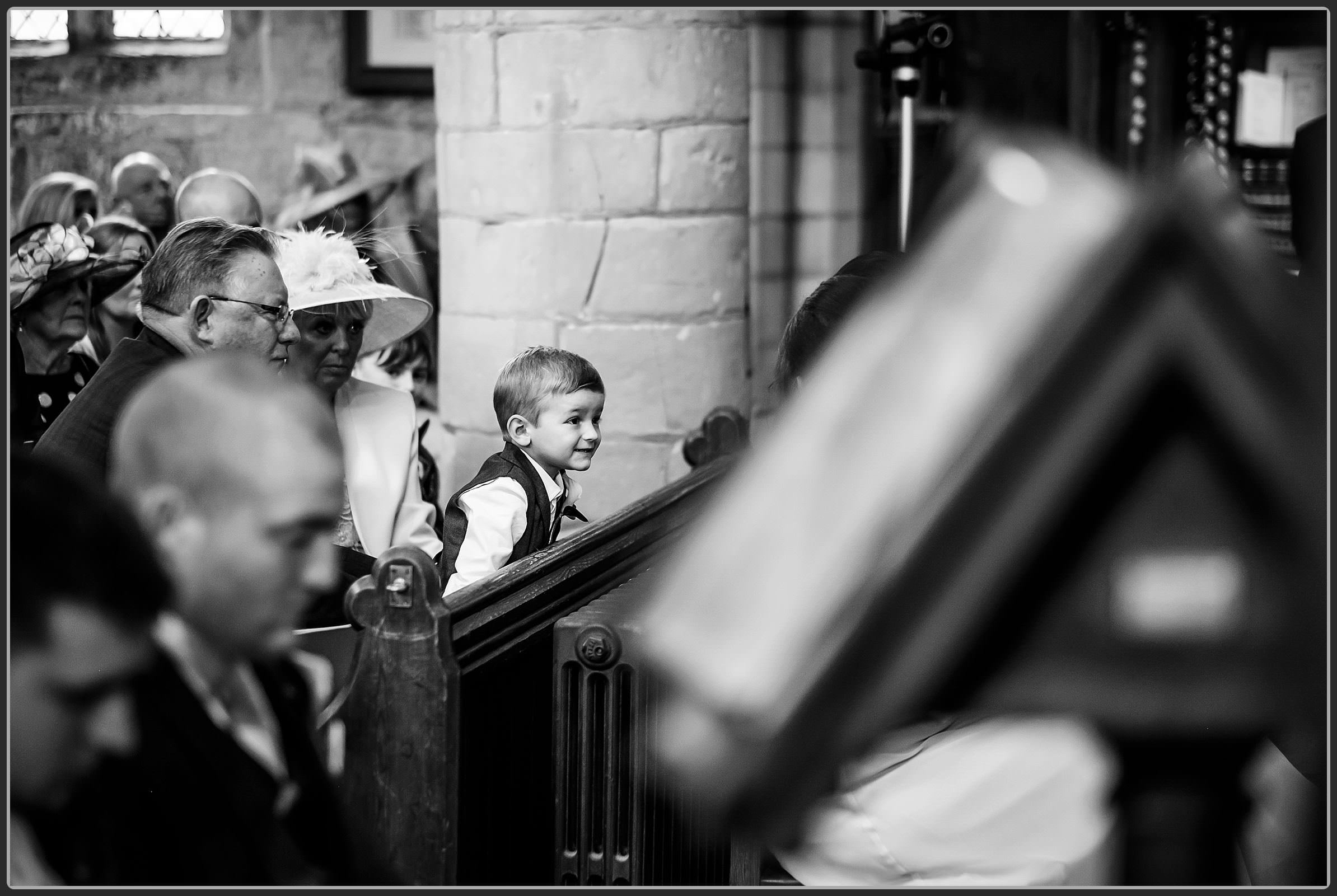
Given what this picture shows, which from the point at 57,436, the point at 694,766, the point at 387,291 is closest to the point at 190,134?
the point at 387,291

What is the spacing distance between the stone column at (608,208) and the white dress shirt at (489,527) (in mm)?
1076

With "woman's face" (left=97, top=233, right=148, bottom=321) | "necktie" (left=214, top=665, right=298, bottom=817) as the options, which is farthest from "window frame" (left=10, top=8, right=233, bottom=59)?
"necktie" (left=214, top=665, right=298, bottom=817)

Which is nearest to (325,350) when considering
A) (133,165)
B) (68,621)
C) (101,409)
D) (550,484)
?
(550,484)

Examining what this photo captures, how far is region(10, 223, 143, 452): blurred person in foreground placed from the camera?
359 centimetres

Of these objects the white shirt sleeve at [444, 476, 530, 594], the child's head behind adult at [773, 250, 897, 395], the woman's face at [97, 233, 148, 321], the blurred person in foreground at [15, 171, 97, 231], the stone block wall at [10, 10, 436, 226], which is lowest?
the white shirt sleeve at [444, 476, 530, 594]

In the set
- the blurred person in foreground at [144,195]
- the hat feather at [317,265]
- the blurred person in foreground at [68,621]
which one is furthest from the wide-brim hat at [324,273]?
the blurred person in foreground at [144,195]

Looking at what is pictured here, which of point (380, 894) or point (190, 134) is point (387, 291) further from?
point (190, 134)

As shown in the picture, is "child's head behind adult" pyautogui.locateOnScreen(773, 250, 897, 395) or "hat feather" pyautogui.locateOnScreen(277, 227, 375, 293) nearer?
"child's head behind adult" pyautogui.locateOnScreen(773, 250, 897, 395)

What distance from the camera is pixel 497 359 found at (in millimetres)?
4094

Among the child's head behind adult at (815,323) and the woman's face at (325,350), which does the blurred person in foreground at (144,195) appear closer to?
the woman's face at (325,350)

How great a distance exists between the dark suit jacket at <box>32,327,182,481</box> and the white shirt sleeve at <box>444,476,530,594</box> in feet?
2.24

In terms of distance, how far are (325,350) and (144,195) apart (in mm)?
2832

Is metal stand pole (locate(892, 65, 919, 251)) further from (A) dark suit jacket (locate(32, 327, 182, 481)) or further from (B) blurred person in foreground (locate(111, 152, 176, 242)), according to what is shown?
(B) blurred person in foreground (locate(111, 152, 176, 242))

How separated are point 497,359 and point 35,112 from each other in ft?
12.4
